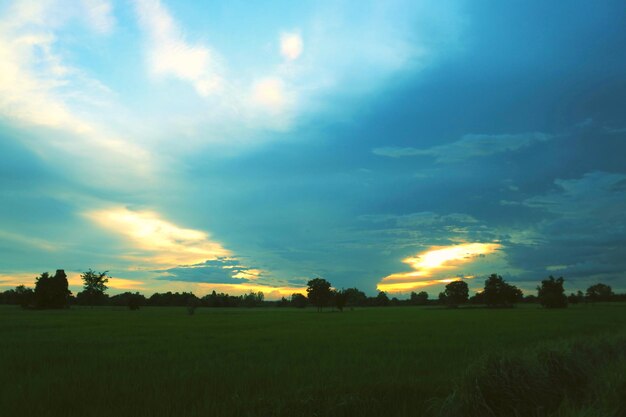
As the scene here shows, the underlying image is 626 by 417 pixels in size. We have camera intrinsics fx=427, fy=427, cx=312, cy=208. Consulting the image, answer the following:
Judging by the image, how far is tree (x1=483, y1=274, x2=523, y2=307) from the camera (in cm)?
12975

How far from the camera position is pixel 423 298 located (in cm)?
18562

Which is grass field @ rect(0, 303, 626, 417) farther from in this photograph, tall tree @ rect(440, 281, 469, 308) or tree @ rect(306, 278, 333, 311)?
tall tree @ rect(440, 281, 469, 308)

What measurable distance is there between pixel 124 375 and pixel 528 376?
9411 mm

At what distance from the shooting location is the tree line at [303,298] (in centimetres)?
9688

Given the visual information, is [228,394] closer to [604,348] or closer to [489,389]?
[489,389]

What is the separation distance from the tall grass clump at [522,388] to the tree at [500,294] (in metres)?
132

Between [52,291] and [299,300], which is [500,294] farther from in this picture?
[52,291]

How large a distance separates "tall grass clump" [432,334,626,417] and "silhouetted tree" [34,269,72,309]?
4194 inches

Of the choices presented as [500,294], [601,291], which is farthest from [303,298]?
[601,291]

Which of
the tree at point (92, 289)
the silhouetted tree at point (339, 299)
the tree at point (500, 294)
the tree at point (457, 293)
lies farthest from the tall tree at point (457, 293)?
the tree at point (92, 289)

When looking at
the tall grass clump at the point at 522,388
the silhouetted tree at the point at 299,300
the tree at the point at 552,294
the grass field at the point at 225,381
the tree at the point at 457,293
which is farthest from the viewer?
the silhouetted tree at the point at 299,300

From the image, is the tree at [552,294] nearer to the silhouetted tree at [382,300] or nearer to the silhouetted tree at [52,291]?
the silhouetted tree at [382,300]

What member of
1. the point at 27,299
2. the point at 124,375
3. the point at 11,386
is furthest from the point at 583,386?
the point at 27,299

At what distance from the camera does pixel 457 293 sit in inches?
5856
